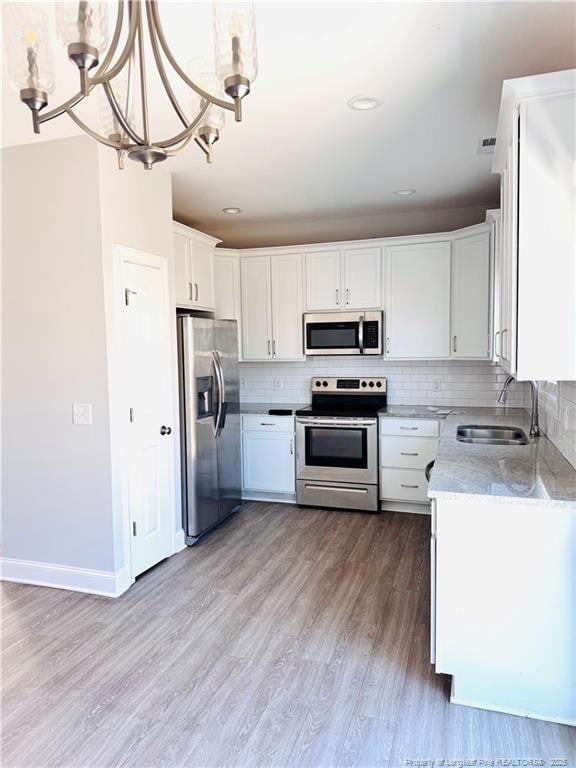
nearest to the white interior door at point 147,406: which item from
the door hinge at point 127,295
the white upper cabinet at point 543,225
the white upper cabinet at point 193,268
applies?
the door hinge at point 127,295

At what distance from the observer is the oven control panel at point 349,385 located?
4877 millimetres

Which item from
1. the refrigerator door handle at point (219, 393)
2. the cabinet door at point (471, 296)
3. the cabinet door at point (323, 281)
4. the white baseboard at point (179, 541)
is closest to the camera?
the white baseboard at point (179, 541)

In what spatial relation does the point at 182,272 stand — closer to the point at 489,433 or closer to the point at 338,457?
the point at 338,457

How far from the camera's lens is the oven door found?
171 inches

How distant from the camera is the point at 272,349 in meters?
4.95

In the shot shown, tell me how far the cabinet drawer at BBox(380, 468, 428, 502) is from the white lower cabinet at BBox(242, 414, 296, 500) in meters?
0.83

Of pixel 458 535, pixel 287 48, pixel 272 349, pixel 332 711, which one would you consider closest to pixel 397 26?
pixel 287 48

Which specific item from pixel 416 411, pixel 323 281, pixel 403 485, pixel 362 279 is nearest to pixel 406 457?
pixel 403 485

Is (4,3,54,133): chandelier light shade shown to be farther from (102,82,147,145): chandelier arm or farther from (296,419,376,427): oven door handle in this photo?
(296,419,376,427): oven door handle

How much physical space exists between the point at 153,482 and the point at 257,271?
242 cm

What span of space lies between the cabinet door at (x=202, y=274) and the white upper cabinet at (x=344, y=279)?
0.97 metres

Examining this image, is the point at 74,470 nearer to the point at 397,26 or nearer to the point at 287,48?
the point at 287,48

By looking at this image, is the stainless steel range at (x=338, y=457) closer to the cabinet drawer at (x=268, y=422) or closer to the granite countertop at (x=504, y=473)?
the cabinet drawer at (x=268, y=422)

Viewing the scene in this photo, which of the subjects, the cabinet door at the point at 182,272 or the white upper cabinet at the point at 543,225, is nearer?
the white upper cabinet at the point at 543,225
